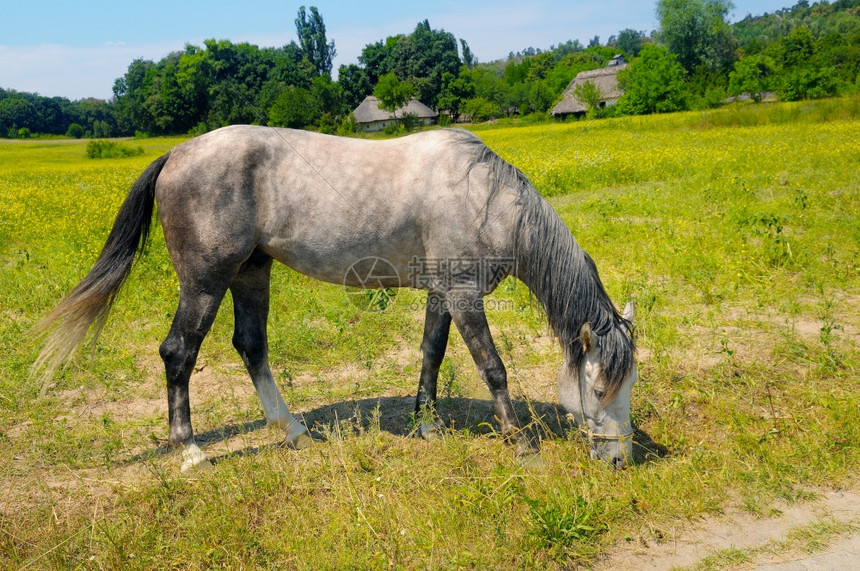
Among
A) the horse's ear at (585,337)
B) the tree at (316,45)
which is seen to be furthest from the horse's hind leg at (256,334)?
the tree at (316,45)

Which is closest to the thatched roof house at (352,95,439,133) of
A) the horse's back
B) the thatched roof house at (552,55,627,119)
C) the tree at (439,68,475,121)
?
the tree at (439,68,475,121)

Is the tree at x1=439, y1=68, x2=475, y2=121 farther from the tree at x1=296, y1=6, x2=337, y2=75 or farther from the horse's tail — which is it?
the horse's tail

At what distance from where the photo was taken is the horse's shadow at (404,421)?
436 cm

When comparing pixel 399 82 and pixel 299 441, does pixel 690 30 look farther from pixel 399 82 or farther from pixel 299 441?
pixel 299 441

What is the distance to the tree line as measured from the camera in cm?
1941

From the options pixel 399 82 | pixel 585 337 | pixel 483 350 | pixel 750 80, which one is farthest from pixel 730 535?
pixel 750 80

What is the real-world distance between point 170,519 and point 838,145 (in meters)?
19.1

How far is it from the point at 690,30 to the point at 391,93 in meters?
46.7

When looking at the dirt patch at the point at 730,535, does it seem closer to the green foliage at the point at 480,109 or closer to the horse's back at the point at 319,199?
the horse's back at the point at 319,199

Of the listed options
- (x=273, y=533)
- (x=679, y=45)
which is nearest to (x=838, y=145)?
(x=273, y=533)

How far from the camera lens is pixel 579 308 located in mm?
4031

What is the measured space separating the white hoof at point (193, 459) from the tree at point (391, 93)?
3042 centimetres

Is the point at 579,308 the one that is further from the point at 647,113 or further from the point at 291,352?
the point at 647,113

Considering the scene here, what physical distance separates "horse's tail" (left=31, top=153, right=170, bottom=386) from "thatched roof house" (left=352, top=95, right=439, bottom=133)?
3572 centimetres
